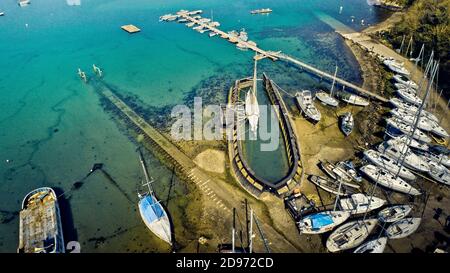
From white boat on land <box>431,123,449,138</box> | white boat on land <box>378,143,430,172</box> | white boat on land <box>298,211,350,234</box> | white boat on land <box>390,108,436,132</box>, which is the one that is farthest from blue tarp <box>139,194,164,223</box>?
white boat on land <box>431,123,449,138</box>

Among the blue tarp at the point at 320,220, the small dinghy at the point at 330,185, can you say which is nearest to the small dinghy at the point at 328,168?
the small dinghy at the point at 330,185

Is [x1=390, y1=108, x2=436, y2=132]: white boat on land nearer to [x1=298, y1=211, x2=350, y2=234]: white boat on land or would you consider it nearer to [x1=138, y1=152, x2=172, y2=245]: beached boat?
[x1=298, y1=211, x2=350, y2=234]: white boat on land

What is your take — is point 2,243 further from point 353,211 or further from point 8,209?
point 353,211

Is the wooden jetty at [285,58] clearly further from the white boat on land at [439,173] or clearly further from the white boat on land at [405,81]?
the white boat on land at [439,173]

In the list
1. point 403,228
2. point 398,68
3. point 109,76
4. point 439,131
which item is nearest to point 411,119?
point 439,131

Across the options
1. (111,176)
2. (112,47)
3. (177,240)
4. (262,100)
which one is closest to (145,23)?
(112,47)

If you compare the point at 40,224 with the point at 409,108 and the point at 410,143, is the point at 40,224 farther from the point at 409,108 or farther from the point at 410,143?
the point at 409,108
